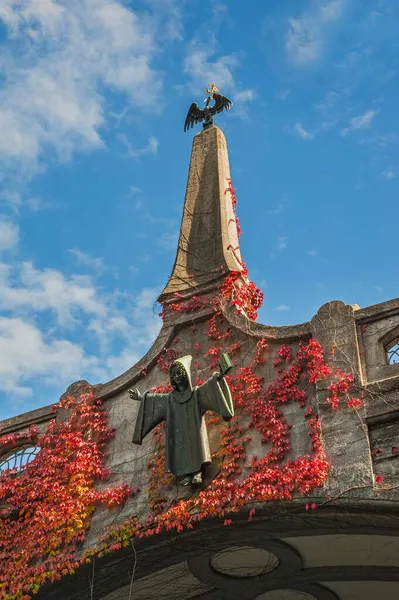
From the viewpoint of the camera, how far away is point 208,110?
1745 centimetres

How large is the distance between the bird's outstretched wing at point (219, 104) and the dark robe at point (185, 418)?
605 cm

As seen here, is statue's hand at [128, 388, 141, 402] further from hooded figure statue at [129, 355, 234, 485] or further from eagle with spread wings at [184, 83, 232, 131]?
eagle with spread wings at [184, 83, 232, 131]

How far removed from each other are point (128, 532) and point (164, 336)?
310 cm

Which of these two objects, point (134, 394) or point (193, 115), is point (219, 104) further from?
point (134, 394)

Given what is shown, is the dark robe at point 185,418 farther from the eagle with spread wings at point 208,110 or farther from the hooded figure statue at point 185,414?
the eagle with spread wings at point 208,110

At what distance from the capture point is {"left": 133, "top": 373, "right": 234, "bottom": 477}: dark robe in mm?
12641

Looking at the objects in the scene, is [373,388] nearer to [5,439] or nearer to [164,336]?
[164,336]


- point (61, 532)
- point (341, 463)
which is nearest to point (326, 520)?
point (341, 463)

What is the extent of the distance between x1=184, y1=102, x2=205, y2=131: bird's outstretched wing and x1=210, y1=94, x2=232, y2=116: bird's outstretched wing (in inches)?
9.3

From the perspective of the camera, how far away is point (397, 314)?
1259cm

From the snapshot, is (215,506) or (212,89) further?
(212,89)

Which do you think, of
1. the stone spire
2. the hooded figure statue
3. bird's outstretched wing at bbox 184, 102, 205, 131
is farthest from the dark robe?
bird's outstretched wing at bbox 184, 102, 205, 131

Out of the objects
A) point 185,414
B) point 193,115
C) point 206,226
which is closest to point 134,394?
point 185,414

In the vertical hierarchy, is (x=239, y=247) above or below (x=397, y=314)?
above
